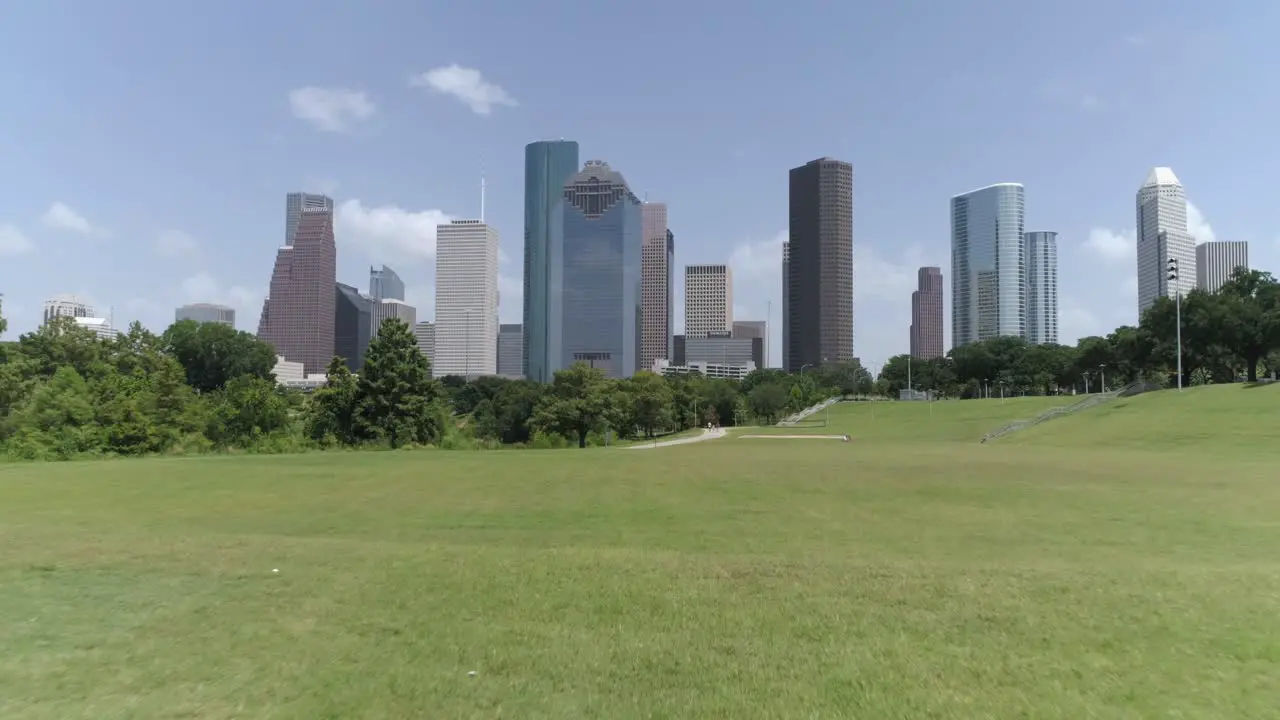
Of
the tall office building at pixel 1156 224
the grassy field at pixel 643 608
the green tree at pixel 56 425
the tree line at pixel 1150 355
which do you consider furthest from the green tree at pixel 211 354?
the tall office building at pixel 1156 224

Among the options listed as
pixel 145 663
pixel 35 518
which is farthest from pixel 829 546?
pixel 35 518

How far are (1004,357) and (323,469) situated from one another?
12017 cm

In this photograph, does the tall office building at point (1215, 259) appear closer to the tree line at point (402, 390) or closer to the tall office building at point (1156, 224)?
the tall office building at point (1156, 224)

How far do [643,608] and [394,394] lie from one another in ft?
155

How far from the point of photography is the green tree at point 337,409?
50750mm

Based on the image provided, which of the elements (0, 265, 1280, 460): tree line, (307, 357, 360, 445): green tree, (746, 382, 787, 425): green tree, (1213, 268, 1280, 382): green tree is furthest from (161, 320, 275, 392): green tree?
(1213, 268, 1280, 382): green tree

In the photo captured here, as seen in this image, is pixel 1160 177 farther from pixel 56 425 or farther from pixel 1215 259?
pixel 56 425

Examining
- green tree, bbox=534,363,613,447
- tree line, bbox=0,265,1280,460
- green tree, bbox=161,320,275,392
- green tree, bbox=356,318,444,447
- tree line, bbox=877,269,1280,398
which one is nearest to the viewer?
tree line, bbox=0,265,1280,460

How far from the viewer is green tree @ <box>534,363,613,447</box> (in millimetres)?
68312

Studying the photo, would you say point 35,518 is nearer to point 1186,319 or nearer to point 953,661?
point 953,661

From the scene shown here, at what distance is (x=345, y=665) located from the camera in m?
5.55

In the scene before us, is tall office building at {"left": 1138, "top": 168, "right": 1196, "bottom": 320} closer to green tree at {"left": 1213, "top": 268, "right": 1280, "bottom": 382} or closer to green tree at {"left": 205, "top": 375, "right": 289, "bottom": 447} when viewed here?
green tree at {"left": 1213, "top": 268, "right": 1280, "bottom": 382}

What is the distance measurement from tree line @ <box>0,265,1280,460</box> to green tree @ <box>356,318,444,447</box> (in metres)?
0.10

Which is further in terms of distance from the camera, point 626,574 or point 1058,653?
point 626,574
